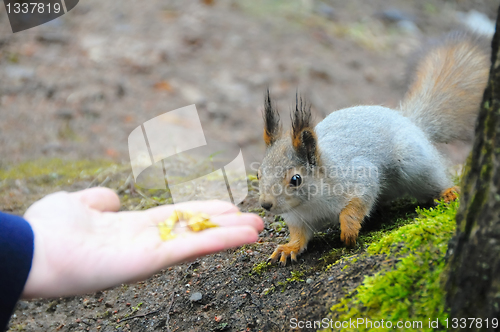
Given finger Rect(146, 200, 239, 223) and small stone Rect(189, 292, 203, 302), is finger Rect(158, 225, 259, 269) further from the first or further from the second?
small stone Rect(189, 292, 203, 302)

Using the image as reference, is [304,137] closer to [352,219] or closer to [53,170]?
[352,219]

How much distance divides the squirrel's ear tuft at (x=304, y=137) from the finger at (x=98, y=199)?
2.65ft

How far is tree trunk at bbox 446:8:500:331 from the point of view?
933 millimetres

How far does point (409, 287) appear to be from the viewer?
46.6 inches

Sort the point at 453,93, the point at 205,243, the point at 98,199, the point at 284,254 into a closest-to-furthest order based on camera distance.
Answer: the point at 205,243 < the point at 98,199 < the point at 284,254 < the point at 453,93

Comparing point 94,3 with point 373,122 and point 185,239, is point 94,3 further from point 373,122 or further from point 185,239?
point 185,239

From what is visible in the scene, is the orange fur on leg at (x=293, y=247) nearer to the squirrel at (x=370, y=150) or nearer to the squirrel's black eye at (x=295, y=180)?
the squirrel at (x=370, y=150)

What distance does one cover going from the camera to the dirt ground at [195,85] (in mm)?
1729

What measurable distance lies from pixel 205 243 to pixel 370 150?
3.36 feet

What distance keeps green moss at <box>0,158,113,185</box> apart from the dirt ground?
Answer: 14 centimetres

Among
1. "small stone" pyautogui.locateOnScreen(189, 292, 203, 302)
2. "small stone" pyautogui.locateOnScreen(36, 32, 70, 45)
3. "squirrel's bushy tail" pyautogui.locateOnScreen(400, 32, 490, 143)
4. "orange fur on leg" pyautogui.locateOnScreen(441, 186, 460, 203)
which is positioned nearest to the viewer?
"small stone" pyautogui.locateOnScreen(189, 292, 203, 302)

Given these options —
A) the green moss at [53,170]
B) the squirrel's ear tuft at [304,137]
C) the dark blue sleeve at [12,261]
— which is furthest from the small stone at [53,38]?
the dark blue sleeve at [12,261]

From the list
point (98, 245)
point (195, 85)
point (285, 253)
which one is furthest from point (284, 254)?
point (195, 85)

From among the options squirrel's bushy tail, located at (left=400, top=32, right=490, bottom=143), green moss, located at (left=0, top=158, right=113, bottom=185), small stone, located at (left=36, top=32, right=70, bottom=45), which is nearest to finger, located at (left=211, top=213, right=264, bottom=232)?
squirrel's bushy tail, located at (left=400, top=32, right=490, bottom=143)
